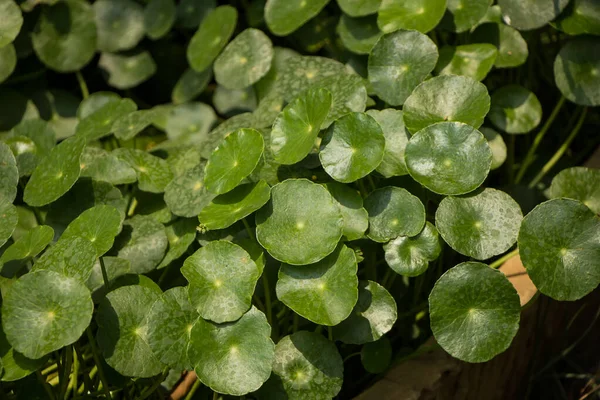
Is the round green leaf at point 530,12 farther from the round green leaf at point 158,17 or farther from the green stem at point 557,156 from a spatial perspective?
the round green leaf at point 158,17

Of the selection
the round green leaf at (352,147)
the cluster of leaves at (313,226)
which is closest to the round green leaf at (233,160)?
the cluster of leaves at (313,226)

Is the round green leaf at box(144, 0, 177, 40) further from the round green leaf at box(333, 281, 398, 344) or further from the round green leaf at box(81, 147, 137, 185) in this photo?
the round green leaf at box(333, 281, 398, 344)

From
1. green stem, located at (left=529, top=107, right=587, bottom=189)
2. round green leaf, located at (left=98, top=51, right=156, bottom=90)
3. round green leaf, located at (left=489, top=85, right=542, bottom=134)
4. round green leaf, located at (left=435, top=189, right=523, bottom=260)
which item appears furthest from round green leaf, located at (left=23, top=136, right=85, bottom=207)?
green stem, located at (left=529, top=107, right=587, bottom=189)

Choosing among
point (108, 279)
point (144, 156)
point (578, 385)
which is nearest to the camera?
point (108, 279)

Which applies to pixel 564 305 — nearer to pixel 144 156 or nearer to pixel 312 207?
pixel 312 207

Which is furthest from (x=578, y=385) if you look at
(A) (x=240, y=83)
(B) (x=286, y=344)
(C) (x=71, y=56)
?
(C) (x=71, y=56)

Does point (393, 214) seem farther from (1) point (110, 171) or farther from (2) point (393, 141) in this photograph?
(1) point (110, 171)
